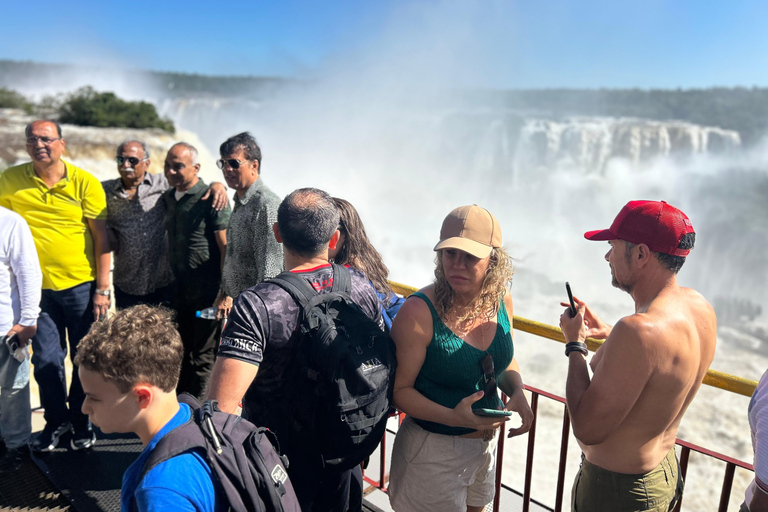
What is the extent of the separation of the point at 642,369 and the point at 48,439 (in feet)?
11.2

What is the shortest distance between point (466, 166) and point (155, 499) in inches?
1852

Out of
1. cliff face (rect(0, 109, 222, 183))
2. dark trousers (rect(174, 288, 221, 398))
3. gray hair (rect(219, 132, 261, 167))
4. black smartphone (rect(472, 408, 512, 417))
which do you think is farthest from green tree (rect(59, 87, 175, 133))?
black smartphone (rect(472, 408, 512, 417))

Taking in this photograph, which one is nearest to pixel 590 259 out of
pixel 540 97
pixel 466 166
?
pixel 466 166

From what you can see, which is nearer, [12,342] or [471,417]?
[471,417]

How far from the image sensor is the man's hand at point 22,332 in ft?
10.00

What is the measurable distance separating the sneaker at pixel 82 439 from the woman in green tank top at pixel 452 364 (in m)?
2.23

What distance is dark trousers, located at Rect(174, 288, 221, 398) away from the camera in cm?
387

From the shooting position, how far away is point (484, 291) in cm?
209

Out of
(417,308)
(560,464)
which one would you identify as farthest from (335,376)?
(560,464)

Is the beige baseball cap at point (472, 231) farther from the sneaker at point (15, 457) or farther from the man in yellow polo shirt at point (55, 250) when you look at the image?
the sneaker at point (15, 457)

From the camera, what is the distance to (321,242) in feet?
6.33

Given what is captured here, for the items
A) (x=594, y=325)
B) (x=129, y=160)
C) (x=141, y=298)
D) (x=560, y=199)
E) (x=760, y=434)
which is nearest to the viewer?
(x=760, y=434)

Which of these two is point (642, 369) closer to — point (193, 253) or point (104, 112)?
point (193, 253)

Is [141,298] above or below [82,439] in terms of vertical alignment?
above
